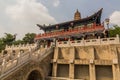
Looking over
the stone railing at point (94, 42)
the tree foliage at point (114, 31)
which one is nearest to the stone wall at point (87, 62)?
the stone railing at point (94, 42)

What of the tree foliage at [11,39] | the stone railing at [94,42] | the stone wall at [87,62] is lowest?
the stone wall at [87,62]

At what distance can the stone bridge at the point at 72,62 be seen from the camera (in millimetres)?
14289

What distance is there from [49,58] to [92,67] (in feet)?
20.6

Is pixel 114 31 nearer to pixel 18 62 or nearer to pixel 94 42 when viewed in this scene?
pixel 94 42

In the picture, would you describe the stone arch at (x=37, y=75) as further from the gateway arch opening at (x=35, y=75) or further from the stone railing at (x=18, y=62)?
the stone railing at (x=18, y=62)

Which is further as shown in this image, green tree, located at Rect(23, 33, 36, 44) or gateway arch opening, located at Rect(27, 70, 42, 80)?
green tree, located at Rect(23, 33, 36, 44)

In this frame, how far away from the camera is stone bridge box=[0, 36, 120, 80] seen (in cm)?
1429

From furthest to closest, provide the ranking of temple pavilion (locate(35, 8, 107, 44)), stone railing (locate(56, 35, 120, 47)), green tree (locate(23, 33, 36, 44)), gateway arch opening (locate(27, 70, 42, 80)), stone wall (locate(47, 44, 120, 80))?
1. green tree (locate(23, 33, 36, 44))
2. temple pavilion (locate(35, 8, 107, 44))
3. gateway arch opening (locate(27, 70, 42, 80))
4. stone railing (locate(56, 35, 120, 47))
5. stone wall (locate(47, 44, 120, 80))

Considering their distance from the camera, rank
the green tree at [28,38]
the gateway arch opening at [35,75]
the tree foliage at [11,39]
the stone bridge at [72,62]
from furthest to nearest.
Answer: the green tree at [28,38] < the tree foliage at [11,39] < the gateway arch opening at [35,75] < the stone bridge at [72,62]

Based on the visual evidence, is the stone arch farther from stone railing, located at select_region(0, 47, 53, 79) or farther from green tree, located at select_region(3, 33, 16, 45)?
green tree, located at select_region(3, 33, 16, 45)

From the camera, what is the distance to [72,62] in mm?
17078

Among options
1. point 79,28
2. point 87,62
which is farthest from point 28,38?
point 87,62

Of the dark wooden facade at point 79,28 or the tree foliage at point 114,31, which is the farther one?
the tree foliage at point 114,31

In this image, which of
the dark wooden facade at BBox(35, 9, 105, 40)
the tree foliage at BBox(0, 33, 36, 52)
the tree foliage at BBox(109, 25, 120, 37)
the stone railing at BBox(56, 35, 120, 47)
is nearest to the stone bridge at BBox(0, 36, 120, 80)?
the stone railing at BBox(56, 35, 120, 47)
